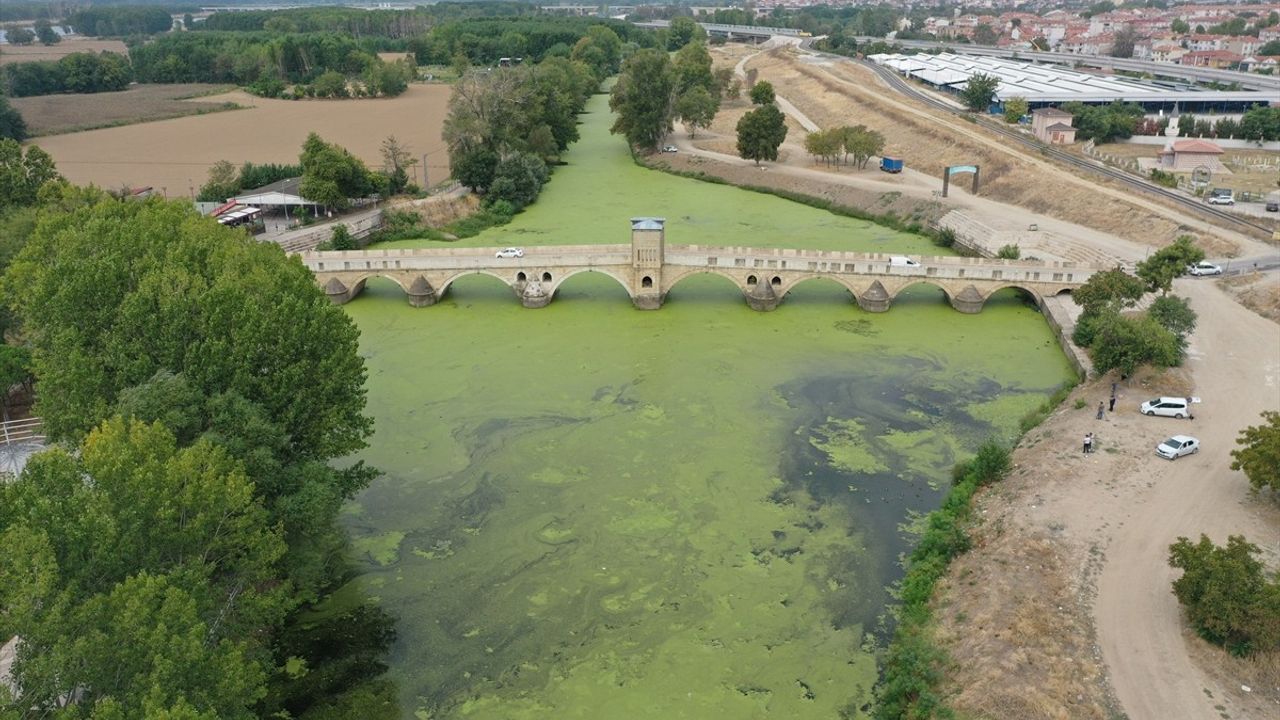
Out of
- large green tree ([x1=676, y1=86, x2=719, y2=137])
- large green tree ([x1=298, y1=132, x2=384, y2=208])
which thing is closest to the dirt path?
large green tree ([x1=298, y1=132, x2=384, y2=208])

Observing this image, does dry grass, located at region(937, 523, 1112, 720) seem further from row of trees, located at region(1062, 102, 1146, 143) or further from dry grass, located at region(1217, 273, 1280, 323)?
row of trees, located at region(1062, 102, 1146, 143)

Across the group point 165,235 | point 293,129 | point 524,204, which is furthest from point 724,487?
point 293,129

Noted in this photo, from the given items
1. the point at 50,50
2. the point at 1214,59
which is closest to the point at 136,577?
the point at 1214,59

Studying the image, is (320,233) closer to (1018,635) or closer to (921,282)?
(921,282)

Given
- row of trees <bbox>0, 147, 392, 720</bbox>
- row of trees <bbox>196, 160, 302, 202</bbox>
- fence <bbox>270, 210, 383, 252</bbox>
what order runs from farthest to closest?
row of trees <bbox>196, 160, 302, 202</bbox> → fence <bbox>270, 210, 383, 252</bbox> → row of trees <bbox>0, 147, 392, 720</bbox>

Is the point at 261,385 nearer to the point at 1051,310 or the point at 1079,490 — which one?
the point at 1079,490
